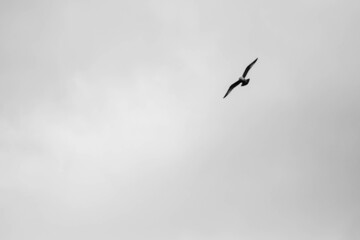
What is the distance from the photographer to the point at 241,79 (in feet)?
179

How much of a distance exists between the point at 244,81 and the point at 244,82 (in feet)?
1.17

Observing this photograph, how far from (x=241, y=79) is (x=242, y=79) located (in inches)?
5.5

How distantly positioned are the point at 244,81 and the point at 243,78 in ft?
1.72

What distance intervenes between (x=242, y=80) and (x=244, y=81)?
0.42m

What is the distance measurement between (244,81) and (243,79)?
397 millimetres

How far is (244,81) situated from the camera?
178 ft

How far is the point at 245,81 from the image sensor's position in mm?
54250

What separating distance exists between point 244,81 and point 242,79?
49 centimetres

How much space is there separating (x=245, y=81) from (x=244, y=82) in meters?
0.34

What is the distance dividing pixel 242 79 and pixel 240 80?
467 millimetres

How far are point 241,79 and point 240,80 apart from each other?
368 millimetres

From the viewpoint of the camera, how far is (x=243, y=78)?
54.6m

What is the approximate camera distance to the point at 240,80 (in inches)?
2167

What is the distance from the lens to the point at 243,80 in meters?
54.6
